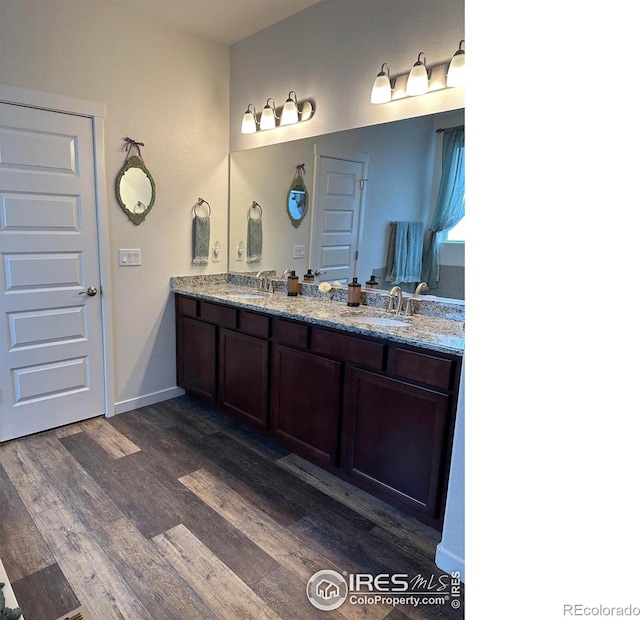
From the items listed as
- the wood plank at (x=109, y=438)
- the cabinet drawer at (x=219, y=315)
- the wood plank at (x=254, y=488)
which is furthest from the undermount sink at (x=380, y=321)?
the wood plank at (x=109, y=438)

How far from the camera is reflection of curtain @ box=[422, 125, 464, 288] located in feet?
7.36

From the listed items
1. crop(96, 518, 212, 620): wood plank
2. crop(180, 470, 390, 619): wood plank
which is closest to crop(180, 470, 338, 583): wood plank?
crop(180, 470, 390, 619): wood plank

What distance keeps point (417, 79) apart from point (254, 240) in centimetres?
171

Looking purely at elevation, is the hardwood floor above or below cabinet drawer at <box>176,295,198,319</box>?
below

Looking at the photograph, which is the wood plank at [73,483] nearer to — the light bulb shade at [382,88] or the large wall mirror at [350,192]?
the large wall mirror at [350,192]

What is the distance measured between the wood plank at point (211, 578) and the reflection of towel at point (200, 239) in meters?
2.04

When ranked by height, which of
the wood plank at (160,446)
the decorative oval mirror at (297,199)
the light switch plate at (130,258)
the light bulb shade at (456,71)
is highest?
the light bulb shade at (456,71)

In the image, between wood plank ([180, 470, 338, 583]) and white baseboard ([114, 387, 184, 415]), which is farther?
white baseboard ([114, 387, 184, 415])

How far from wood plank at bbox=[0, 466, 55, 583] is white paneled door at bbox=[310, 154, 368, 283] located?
81.2 inches

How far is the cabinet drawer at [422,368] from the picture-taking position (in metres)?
1.81

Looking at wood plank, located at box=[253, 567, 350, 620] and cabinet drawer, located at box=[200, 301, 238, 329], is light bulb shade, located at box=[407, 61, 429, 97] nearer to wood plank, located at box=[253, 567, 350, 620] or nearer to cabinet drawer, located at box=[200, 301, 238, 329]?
cabinet drawer, located at box=[200, 301, 238, 329]

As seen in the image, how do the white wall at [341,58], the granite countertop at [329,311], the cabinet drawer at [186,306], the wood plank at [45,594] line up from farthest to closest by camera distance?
the cabinet drawer at [186,306] < the white wall at [341,58] < the granite countertop at [329,311] < the wood plank at [45,594]
